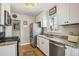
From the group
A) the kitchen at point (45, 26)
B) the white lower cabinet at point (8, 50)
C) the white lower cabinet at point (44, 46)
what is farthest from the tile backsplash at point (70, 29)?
the white lower cabinet at point (8, 50)

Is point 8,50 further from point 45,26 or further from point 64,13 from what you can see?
point 45,26

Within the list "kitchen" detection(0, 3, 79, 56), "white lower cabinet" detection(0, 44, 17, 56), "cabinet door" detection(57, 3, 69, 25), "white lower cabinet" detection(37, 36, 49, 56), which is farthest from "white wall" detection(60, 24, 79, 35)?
"white lower cabinet" detection(0, 44, 17, 56)

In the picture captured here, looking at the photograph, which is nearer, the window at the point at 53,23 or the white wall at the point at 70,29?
the white wall at the point at 70,29

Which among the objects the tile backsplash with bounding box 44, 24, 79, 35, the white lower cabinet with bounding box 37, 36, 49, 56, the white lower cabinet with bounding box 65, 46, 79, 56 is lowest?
the white lower cabinet with bounding box 37, 36, 49, 56

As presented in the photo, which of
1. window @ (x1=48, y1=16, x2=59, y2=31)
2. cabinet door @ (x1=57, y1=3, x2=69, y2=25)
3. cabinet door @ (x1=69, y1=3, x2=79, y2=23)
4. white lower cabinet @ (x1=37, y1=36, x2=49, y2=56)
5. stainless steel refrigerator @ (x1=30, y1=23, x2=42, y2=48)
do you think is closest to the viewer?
cabinet door @ (x1=69, y1=3, x2=79, y2=23)

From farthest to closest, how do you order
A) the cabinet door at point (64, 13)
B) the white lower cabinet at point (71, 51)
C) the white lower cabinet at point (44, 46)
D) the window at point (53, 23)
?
the window at point (53, 23) < the white lower cabinet at point (44, 46) < the cabinet door at point (64, 13) < the white lower cabinet at point (71, 51)

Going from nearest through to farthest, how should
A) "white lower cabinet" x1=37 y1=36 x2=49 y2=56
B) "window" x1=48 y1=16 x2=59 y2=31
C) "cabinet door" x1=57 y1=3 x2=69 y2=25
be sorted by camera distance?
"cabinet door" x1=57 y1=3 x2=69 y2=25 < "white lower cabinet" x1=37 y1=36 x2=49 y2=56 < "window" x1=48 y1=16 x2=59 y2=31

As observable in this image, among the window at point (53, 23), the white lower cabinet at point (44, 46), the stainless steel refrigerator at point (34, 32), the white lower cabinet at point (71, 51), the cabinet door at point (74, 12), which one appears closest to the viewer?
the white lower cabinet at point (71, 51)

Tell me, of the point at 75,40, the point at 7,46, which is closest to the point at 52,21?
the point at 75,40

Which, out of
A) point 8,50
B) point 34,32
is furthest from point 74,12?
point 34,32

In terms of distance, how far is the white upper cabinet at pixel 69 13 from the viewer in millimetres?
1541

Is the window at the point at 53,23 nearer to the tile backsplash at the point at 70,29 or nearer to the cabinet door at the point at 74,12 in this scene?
the tile backsplash at the point at 70,29

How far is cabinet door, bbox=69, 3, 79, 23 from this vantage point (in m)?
1.52

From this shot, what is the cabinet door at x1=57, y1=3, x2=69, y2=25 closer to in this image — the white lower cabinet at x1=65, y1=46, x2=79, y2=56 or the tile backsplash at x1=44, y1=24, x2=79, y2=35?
the tile backsplash at x1=44, y1=24, x2=79, y2=35
